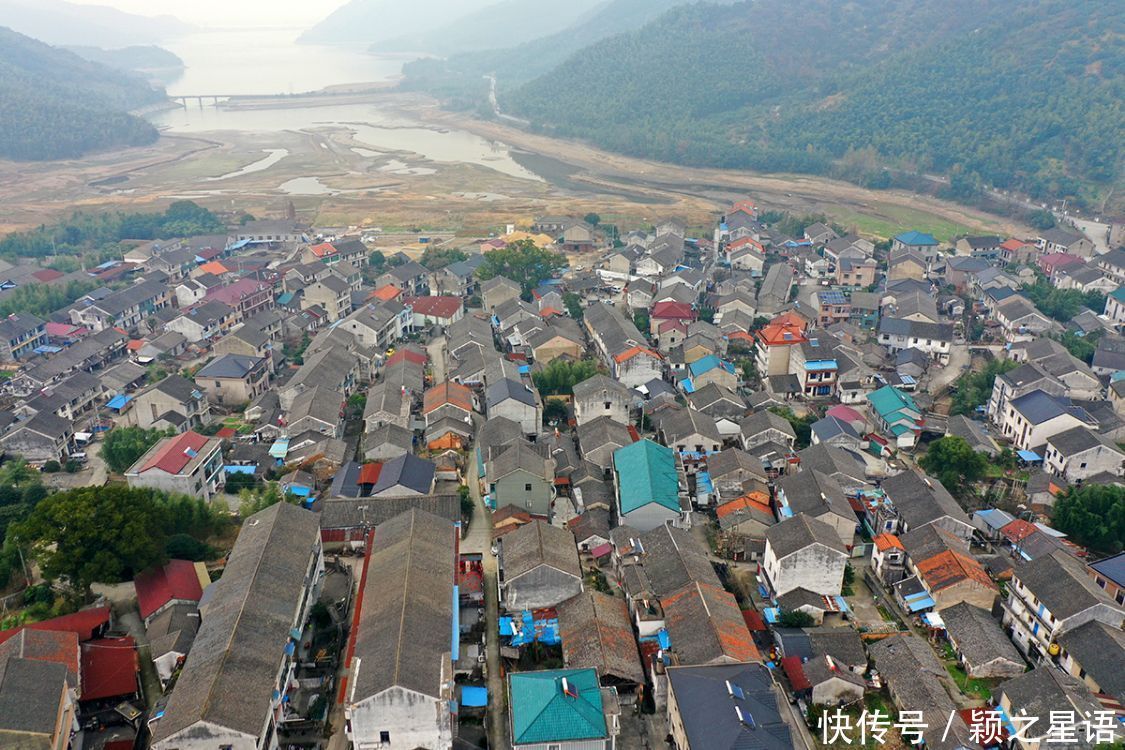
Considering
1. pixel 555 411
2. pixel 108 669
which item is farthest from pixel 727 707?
pixel 555 411

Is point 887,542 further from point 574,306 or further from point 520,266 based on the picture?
point 520,266

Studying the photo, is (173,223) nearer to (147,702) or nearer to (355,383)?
(355,383)

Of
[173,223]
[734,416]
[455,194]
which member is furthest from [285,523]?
[455,194]

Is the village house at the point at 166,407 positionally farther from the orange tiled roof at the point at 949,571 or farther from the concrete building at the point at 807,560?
the orange tiled roof at the point at 949,571

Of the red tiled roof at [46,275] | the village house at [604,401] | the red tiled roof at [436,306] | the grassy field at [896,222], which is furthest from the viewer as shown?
the grassy field at [896,222]

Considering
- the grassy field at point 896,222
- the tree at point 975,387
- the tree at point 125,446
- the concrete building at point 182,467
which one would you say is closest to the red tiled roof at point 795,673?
the tree at point 975,387

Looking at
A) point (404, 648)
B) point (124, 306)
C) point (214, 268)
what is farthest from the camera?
point (214, 268)

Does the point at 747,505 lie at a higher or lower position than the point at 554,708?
lower
